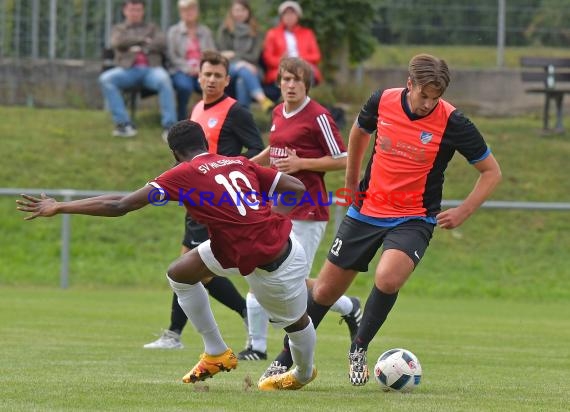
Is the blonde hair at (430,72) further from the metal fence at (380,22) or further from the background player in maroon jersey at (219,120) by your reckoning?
the metal fence at (380,22)

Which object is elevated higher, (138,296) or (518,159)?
(518,159)

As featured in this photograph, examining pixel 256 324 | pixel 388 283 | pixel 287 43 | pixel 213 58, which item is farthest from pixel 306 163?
pixel 287 43

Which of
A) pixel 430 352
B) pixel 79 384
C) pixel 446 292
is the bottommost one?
pixel 446 292

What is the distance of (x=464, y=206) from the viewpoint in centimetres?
775

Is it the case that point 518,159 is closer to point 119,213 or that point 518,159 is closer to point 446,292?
point 446,292

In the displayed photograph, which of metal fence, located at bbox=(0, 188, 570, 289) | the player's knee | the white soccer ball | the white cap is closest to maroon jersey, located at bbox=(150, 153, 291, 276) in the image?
the player's knee

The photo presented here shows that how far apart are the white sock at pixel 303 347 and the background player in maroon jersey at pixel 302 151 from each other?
72.5 inches

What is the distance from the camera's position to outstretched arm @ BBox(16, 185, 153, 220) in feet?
21.5

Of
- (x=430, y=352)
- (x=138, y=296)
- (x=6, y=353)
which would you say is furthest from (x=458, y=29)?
(x=6, y=353)

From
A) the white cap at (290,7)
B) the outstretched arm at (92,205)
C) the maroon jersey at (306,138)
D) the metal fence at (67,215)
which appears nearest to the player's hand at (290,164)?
the maroon jersey at (306,138)

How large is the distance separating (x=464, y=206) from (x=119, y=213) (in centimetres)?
227

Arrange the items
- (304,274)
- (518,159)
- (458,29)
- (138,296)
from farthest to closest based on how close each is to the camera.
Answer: (458,29) < (518,159) < (138,296) < (304,274)

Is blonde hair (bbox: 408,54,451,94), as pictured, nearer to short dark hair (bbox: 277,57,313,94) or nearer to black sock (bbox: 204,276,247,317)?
short dark hair (bbox: 277,57,313,94)

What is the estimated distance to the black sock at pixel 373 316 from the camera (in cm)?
757
